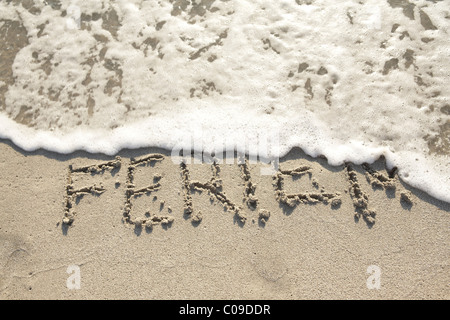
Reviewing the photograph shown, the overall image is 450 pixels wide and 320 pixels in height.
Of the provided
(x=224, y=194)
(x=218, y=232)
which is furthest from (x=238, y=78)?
(x=218, y=232)

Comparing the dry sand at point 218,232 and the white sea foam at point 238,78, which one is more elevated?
the white sea foam at point 238,78

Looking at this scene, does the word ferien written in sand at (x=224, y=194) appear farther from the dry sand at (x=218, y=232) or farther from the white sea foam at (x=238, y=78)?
the white sea foam at (x=238, y=78)

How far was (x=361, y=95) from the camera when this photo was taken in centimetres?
325

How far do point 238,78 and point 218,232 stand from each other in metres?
1.48

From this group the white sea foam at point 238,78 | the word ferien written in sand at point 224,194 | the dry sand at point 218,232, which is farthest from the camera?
the white sea foam at point 238,78

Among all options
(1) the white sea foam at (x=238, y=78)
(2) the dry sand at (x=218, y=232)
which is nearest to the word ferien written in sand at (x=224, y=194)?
(2) the dry sand at (x=218, y=232)

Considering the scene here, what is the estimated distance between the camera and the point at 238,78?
11.2 ft

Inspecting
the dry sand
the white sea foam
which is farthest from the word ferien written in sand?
the white sea foam

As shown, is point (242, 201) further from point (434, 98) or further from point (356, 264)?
point (434, 98)

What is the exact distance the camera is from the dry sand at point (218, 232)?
262cm

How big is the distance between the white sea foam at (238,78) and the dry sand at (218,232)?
0.83 ft

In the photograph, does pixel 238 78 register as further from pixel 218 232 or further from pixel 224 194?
pixel 218 232

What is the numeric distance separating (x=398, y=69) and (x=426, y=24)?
63 centimetres
